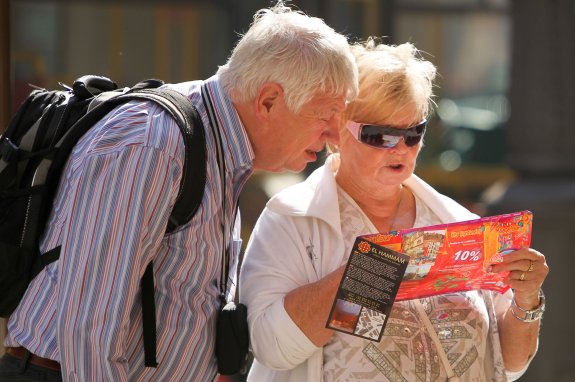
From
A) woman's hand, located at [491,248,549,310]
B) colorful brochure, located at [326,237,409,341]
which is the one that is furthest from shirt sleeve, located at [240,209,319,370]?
woman's hand, located at [491,248,549,310]

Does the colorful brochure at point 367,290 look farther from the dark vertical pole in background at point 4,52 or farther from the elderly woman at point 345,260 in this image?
the dark vertical pole in background at point 4,52

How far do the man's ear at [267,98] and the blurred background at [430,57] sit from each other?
2201 millimetres

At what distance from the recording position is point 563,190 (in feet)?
20.4

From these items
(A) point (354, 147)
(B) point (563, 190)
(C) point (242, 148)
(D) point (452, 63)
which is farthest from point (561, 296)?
(D) point (452, 63)

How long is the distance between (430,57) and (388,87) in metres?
5.76

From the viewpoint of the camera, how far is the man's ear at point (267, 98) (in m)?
2.41

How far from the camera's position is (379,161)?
2865 millimetres

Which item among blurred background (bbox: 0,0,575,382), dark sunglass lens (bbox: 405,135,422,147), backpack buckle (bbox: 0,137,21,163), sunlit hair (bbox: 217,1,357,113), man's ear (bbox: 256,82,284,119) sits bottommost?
blurred background (bbox: 0,0,575,382)

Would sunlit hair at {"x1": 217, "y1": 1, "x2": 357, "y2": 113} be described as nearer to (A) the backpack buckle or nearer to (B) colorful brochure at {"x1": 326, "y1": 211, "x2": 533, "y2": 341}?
(B) colorful brochure at {"x1": 326, "y1": 211, "x2": 533, "y2": 341}

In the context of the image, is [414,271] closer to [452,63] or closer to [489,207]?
[489,207]

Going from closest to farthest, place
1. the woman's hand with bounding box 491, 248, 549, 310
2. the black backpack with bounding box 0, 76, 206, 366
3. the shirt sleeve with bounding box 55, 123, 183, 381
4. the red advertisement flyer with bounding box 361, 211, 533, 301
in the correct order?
1. the shirt sleeve with bounding box 55, 123, 183, 381
2. the black backpack with bounding box 0, 76, 206, 366
3. the red advertisement flyer with bounding box 361, 211, 533, 301
4. the woman's hand with bounding box 491, 248, 549, 310

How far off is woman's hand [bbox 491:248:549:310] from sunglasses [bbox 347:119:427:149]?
43 cm

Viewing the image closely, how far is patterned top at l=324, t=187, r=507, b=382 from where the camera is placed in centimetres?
270

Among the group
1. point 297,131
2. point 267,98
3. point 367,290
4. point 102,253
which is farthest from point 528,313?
point 102,253
